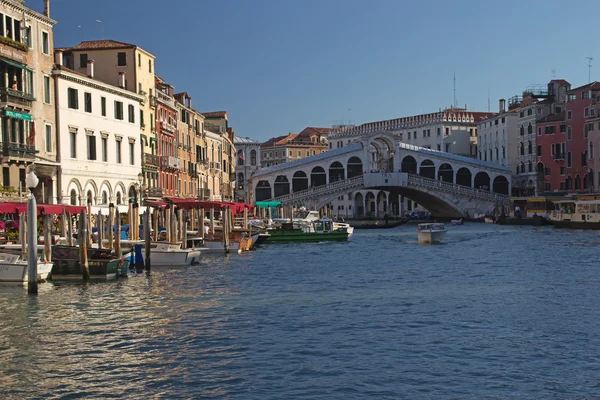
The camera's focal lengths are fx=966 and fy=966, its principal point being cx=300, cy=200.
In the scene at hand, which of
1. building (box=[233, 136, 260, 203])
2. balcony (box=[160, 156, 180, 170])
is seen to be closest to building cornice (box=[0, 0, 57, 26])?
balcony (box=[160, 156, 180, 170])

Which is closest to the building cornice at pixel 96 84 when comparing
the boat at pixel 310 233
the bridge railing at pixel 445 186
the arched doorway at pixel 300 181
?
the boat at pixel 310 233

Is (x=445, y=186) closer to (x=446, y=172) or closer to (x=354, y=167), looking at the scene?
(x=446, y=172)

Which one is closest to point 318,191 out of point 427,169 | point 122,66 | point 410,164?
point 410,164

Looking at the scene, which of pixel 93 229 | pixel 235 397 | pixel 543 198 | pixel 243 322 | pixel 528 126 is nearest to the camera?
pixel 235 397

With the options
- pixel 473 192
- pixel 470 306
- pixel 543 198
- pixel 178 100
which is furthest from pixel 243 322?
pixel 473 192

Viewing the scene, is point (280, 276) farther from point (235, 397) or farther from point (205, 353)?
point (235, 397)

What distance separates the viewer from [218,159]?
60.3 metres

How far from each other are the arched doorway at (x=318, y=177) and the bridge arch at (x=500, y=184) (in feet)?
41.6

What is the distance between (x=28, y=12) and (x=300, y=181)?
140 ft

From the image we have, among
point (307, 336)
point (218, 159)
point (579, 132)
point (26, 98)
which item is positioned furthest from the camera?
point (579, 132)

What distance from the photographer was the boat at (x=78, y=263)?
2023 cm

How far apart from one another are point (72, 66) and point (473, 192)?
35.5 meters

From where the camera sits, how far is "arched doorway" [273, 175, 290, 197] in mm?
70906

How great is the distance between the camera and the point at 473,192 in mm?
66875
